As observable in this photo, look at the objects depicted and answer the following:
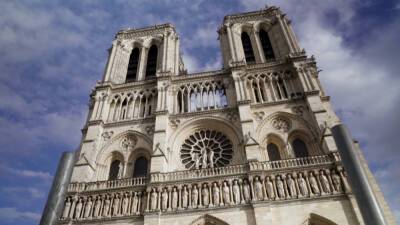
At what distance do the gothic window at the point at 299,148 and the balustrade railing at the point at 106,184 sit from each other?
9.26m

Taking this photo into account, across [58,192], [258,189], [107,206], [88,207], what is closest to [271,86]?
[258,189]

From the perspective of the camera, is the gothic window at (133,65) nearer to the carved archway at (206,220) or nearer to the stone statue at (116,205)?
the stone statue at (116,205)

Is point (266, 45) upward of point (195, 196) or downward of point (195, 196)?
upward

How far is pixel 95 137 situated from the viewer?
727 inches

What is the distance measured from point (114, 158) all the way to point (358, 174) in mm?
15004

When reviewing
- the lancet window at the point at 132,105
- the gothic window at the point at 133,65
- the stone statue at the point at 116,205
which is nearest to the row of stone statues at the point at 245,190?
the stone statue at the point at 116,205

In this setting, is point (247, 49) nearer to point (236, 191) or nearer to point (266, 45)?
point (266, 45)

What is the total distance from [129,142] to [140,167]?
6.43 feet

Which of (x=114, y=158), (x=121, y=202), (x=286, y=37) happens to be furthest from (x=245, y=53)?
(x=121, y=202)

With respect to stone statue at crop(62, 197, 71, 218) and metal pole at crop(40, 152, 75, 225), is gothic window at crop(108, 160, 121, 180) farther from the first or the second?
metal pole at crop(40, 152, 75, 225)

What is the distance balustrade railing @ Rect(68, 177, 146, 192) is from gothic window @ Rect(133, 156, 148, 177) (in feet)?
5.08

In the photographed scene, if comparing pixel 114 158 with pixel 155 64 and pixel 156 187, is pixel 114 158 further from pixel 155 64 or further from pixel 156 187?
pixel 155 64

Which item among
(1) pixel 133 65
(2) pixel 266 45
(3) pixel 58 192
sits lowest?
(3) pixel 58 192

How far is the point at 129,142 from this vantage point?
18.8 metres
